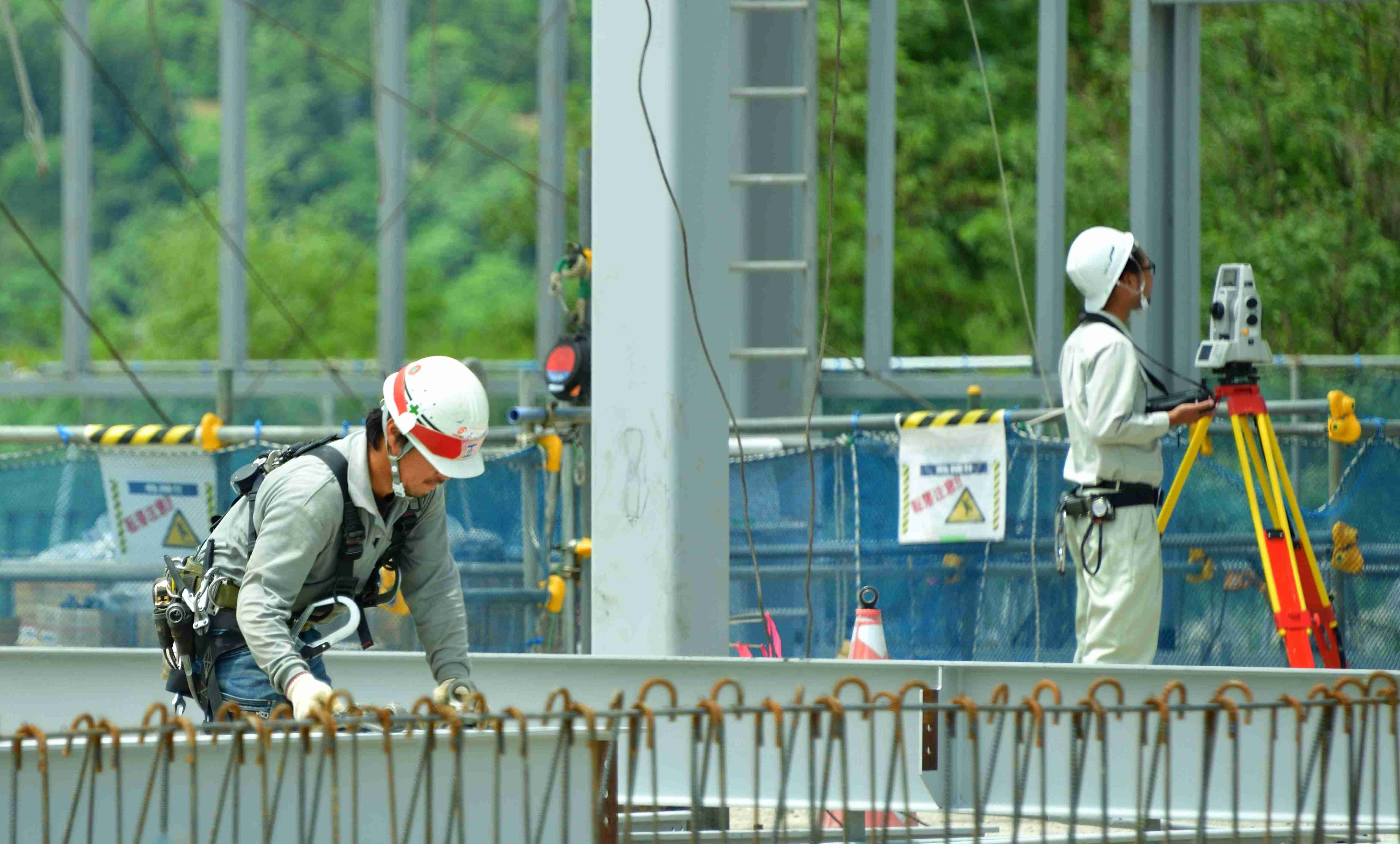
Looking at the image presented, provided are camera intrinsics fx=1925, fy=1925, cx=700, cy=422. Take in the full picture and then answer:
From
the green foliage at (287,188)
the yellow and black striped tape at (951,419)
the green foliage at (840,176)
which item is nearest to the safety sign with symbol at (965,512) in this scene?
the yellow and black striped tape at (951,419)

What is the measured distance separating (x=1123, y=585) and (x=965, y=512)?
1.65 metres

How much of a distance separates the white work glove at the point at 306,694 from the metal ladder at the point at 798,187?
3.12 m

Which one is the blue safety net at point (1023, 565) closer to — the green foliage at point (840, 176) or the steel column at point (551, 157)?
the green foliage at point (840, 176)

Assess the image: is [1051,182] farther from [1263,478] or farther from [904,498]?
[1263,478]

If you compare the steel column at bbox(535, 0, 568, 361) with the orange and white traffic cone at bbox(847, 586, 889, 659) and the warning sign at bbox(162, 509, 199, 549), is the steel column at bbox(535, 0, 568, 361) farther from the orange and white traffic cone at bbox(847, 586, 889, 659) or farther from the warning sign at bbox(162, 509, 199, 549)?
the orange and white traffic cone at bbox(847, 586, 889, 659)

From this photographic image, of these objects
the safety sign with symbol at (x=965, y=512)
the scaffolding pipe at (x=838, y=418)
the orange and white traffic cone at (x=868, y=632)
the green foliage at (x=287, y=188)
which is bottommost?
the orange and white traffic cone at (x=868, y=632)

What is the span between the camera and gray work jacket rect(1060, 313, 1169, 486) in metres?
7.80

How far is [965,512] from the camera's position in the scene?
9367 millimetres

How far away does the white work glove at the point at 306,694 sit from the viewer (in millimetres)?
5125

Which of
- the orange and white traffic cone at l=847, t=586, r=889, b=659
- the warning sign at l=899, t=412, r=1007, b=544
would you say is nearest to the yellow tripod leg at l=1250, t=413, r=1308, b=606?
the warning sign at l=899, t=412, r=1007, b=544

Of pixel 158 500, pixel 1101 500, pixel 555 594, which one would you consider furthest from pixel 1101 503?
pixel 158 500

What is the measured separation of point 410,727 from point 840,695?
2004mm

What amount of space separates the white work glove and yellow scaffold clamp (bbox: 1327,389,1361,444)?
532 centimetres

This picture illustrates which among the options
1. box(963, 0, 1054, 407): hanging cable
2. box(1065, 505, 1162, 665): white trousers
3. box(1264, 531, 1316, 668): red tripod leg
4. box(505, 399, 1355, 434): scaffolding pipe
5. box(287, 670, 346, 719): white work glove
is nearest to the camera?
box(287, 670, 346, 719): white work glove
